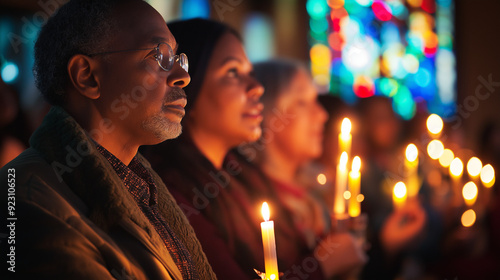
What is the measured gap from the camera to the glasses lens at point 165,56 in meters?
1.44

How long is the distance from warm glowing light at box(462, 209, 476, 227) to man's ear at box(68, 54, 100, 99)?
276 cm

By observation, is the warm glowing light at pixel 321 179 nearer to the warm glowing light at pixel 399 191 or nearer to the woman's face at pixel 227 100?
A: the warm glowing light at pixel 399 191

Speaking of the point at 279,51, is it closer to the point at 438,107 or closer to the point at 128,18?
the point at 438,107

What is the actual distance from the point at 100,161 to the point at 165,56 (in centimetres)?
35

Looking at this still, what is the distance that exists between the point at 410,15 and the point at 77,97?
7.92 metres

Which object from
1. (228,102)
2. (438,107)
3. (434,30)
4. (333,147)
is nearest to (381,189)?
(333,147)

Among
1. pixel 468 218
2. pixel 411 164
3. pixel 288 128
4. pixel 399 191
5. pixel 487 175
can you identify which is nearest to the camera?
pixel 399 191

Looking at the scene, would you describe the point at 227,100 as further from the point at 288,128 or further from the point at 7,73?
the point at 7,73

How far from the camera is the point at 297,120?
2861 millimetres

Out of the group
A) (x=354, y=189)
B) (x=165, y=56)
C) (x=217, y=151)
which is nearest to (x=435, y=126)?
(x=354, y=189)

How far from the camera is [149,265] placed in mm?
1223

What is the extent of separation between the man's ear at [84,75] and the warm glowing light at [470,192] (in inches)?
106

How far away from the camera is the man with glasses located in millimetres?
1087

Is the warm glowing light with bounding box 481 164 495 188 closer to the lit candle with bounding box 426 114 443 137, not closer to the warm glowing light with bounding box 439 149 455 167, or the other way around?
the lit candle with bounding box 426 114 443 137
